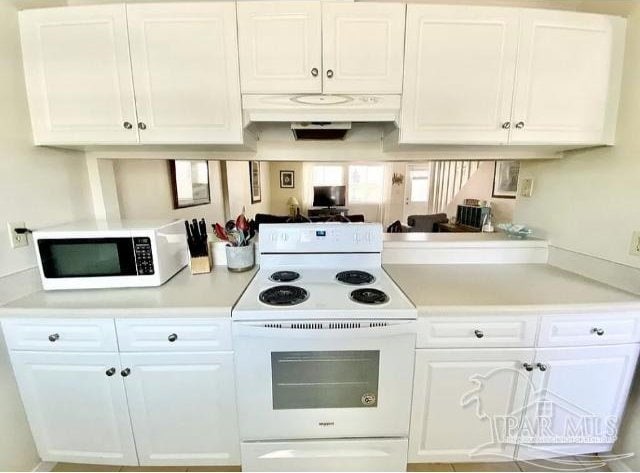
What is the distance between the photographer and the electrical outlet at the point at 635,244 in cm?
126

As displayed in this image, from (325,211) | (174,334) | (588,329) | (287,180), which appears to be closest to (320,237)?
(174,334)

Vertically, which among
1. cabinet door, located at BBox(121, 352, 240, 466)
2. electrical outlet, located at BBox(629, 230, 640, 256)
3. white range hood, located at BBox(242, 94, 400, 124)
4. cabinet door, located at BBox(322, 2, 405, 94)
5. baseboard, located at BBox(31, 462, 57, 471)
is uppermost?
cabinet door, located at BBox(322, 2, 405, 94)

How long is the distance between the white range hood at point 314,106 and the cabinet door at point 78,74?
1.93ft

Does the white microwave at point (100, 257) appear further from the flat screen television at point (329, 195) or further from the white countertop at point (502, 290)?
the flat screen television at point (329, 195)

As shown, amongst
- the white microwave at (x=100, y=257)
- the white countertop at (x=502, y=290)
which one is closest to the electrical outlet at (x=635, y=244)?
the white countertop at (x=502, y=290)

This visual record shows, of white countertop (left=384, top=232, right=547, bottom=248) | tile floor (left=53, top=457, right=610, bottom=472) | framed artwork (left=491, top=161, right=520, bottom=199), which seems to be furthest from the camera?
framed artwork (left=491, top=161, right=520, bottom=199)

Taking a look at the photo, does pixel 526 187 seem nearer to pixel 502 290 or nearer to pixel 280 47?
pixel 502 290

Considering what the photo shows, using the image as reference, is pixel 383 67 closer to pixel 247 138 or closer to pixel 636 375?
pixel 247 138

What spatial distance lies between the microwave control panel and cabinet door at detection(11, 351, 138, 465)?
367mm

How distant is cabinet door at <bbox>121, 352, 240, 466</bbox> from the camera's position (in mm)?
1158

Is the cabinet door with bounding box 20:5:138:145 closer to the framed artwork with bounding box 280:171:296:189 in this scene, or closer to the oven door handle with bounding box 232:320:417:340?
the oven door handle with bounding box 232:320:417:340

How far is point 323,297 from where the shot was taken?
122 centimetres

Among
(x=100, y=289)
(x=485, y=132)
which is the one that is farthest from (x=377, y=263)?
(x=100, y=289)

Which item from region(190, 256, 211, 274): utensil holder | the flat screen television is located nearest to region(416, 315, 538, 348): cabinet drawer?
region(190, 256, 211, 274): utensil holder
